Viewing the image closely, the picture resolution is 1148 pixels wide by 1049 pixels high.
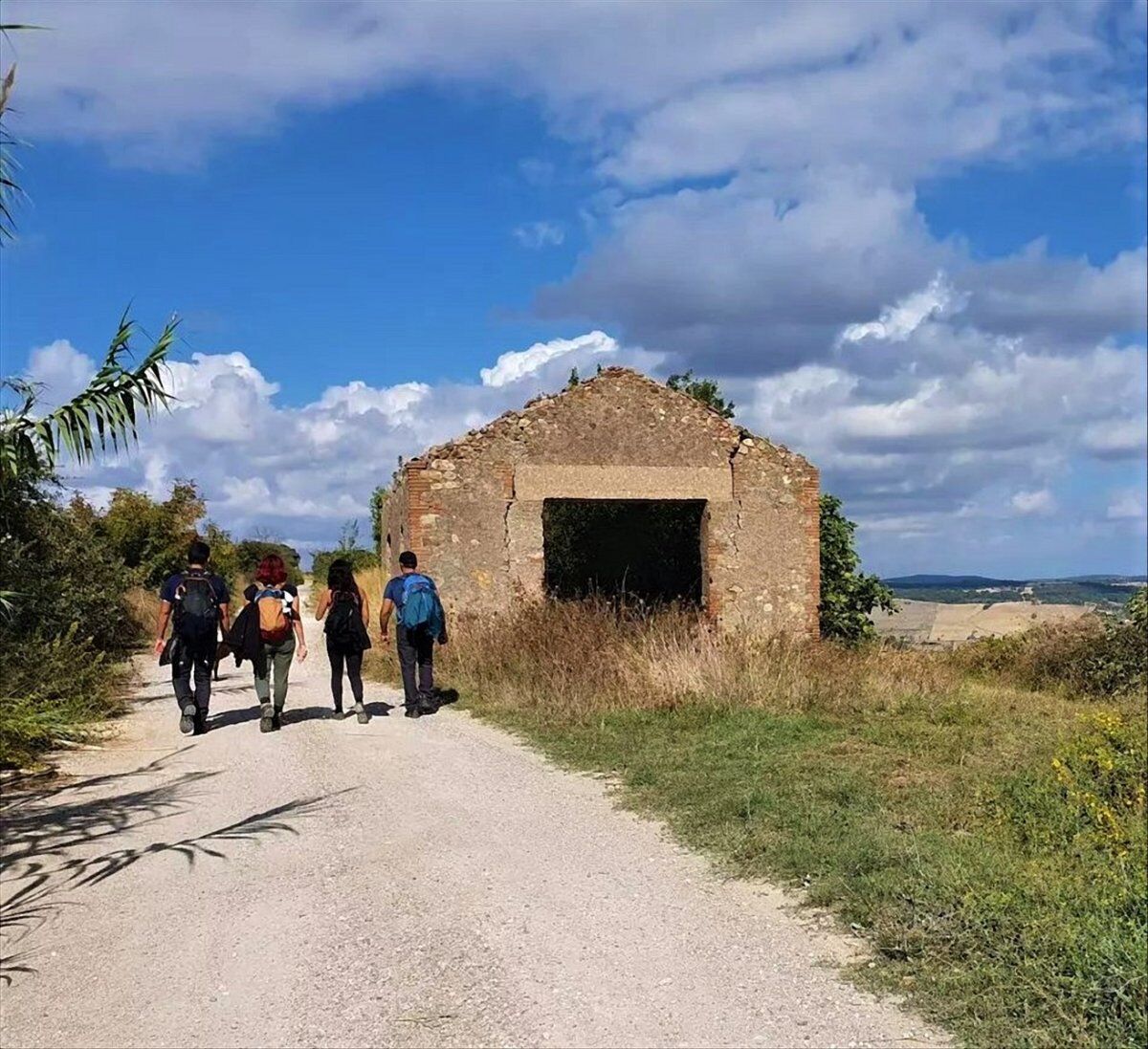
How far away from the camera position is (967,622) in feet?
83.4

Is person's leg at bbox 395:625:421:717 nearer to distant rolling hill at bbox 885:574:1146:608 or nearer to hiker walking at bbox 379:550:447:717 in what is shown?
hiker walking at bbox 379:550:447:717

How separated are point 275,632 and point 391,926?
6232 mm

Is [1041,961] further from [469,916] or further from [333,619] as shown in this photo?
[333,619]

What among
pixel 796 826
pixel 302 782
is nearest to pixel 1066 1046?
pixel 796 826

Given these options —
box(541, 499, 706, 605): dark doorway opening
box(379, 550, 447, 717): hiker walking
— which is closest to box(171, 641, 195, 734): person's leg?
box(379, 550, 447, 717): hiker walking

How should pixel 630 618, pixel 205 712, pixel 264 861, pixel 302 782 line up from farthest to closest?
pixel 630 618 → pixel 205 712 → pixel 302 782 → pixel 264 861

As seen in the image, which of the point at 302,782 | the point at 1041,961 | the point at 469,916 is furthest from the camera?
the point at 302,782

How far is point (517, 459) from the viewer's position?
54.0 ft

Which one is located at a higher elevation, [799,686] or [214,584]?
[214,584]

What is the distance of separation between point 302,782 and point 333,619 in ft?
10.9

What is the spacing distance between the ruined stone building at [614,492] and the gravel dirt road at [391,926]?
7.55 metres

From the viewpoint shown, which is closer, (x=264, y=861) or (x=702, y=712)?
(x=264, y=861)

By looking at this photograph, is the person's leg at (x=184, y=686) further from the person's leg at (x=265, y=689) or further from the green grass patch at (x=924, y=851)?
the green grass patch at (x=924, y=851)

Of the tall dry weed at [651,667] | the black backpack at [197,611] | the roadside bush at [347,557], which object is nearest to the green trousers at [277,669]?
the black backpack at [197,611]
